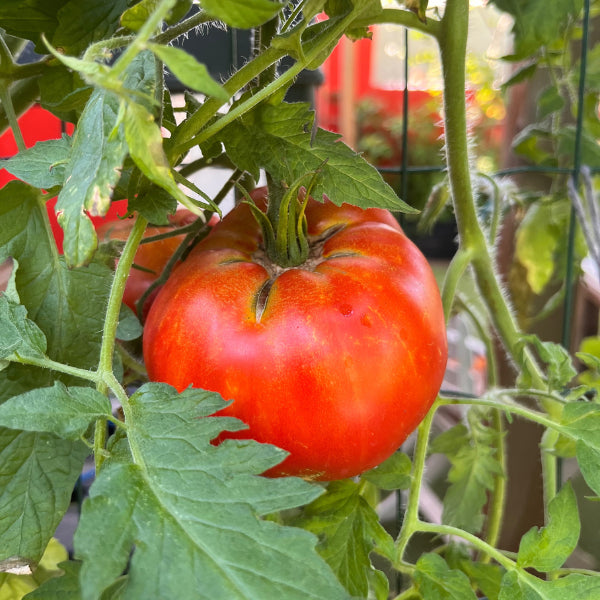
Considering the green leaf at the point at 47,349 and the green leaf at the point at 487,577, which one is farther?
the green leaf at the point at 487,577

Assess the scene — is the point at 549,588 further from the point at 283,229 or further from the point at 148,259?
the point at 148,259

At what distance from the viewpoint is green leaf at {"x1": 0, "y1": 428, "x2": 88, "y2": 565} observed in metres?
0.36

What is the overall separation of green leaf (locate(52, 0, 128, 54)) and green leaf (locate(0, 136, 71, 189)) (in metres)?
0.06

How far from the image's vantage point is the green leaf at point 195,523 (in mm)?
237

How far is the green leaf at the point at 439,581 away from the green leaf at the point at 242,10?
31 centimetres

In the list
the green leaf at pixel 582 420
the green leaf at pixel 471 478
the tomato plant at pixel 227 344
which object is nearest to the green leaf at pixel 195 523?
the tomato plant at pixel 227 344

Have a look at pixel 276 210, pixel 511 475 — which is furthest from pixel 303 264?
pixel 511 475

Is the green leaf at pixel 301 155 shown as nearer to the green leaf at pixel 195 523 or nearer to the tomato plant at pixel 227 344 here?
the tomato plant at pixel 227 344

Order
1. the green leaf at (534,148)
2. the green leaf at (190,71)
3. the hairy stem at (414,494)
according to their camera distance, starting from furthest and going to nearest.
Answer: the green leaf at (534,148)
the hairy stem at (414,494)
the green leaf at (190,71)

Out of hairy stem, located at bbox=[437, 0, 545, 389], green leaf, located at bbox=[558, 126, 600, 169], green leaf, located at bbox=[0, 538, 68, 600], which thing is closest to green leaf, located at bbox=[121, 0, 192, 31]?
hairy stem, located at bbox=[437, 0, 545, 389]

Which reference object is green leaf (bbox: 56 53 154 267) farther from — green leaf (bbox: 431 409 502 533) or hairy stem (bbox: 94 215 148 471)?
green leaf (bbox: 431 409 502 533)

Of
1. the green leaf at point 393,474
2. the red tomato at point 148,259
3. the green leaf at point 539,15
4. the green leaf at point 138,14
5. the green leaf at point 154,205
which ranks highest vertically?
the green leaf at point 138,14

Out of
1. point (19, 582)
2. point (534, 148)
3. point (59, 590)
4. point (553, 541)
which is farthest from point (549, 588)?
point (534, 148)

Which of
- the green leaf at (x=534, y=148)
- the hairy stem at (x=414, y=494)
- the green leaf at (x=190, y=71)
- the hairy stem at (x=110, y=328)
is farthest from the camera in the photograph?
the green leaf at (x=534, y=148)
